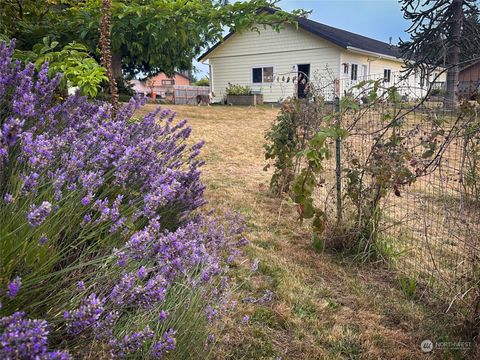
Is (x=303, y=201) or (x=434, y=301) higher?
(x=303, y=201)

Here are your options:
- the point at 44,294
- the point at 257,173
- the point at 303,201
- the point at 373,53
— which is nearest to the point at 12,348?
the point at 44,294

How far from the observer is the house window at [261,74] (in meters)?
22.0

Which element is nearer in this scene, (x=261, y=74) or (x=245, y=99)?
(x=245, y=99)

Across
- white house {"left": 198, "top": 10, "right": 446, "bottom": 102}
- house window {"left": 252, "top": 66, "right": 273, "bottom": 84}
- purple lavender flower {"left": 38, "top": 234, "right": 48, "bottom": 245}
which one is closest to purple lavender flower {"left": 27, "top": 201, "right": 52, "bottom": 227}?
purple lavender flower {"left": 38, "top": 234, "right": 48, "bottom": 245}

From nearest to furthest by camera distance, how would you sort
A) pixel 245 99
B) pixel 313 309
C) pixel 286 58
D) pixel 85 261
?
pixel 85 261 → pixel 313 309 → pixel 245 99 → pixel 286 58

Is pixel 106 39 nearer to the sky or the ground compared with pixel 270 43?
→ nearer to the ground

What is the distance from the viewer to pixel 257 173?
6.24 metres

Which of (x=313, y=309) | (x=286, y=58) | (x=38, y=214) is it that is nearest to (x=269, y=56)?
(x=286, y=58)

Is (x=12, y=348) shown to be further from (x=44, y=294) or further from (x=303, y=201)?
(x=303, y=201)

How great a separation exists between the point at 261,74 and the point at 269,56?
1.09 metres

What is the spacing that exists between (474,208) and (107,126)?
242 cm

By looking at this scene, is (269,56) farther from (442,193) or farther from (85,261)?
(85,261)

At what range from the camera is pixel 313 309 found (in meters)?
2.49

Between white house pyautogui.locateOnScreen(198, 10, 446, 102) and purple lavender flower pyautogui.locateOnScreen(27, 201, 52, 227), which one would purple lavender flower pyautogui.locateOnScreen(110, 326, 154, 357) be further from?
white house pyautogui.locateOnScreen(198, 10, 446, 102)
